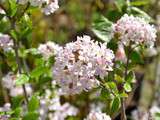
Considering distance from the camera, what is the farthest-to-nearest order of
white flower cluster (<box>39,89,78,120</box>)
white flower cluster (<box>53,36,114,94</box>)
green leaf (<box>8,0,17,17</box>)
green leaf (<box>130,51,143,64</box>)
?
white flower cluster (<box>39,89,78,120</box>), green leaf (<box>130,51,143,64</box>), green leaf (<box>8,0,17,17</box>), white flower cluster (<box>53,36,114,94</box>)

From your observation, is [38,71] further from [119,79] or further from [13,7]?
[119,79]

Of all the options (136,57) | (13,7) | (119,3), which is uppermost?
(119,3)

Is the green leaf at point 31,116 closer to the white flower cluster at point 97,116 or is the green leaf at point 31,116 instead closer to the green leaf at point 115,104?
the white flower cluster at point 97,116

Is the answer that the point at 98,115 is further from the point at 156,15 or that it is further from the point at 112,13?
the point at 156,15

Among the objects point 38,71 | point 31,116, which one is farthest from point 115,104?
point 38,71

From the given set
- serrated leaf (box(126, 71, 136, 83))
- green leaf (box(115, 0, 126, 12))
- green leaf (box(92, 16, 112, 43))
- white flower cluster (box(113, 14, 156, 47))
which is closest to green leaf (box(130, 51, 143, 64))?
green leaf (box(92, 16, 112, 43))

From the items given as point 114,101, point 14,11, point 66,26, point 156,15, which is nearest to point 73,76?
point 114,101

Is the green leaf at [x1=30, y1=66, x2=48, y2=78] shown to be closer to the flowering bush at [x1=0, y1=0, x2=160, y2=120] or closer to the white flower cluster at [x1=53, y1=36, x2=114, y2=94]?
the flowering bush at [x1=0, y1=0, x2=160, y2=120]

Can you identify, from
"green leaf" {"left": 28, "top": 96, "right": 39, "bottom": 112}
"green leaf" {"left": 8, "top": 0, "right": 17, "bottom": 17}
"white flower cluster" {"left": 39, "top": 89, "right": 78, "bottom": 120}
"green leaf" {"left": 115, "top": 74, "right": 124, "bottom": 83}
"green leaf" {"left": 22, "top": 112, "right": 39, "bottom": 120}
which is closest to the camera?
"green leaf" {"left": 115, "top": 74, "right": 124, "bottom": 83}
